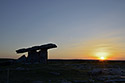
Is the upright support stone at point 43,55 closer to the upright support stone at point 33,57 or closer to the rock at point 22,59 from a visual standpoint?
the upright support stone at point 33,57

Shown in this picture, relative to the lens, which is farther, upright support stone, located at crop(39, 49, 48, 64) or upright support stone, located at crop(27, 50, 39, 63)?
upright support stone, located at crop(27, 50, 39, 63)

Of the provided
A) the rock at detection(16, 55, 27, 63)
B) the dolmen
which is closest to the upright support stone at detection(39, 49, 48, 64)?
the dolmen

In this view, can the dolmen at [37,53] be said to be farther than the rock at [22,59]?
No

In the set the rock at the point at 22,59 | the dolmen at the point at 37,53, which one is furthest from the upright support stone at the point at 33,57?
the rock at the point at 22,59

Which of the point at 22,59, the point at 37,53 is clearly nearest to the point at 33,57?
the point at 37,53

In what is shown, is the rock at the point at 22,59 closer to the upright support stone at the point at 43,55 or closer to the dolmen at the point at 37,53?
the dolmen at the point at 37,53

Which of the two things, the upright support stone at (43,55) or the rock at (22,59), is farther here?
the rock at (22,59)

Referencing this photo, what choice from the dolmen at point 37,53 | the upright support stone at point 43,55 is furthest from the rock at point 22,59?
the upright support stone at point 43,55

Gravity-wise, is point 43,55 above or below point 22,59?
above

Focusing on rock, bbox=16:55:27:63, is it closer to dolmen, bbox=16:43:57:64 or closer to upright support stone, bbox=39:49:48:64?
dolmen, bbox=16:43:57:64

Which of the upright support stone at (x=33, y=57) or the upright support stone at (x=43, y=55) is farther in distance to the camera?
the upright support stone at (x=33, y=57)

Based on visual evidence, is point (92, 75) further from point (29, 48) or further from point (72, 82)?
point (29, 48)

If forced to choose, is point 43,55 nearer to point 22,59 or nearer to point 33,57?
point 33,57

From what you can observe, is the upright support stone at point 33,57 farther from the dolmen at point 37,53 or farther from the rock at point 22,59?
the rock at point 22,59
